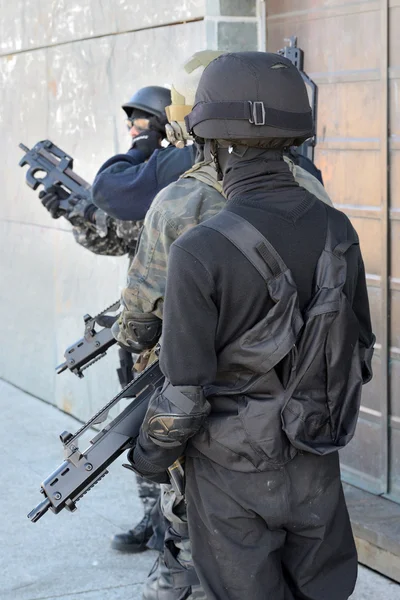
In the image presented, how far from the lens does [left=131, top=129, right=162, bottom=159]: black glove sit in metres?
3.96

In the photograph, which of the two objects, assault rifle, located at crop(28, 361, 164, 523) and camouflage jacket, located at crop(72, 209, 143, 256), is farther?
camouflage jacket, located at crop(72, 209, 143, 256)

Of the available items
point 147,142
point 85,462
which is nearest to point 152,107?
point 147,142

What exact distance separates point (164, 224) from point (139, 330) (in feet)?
1.18

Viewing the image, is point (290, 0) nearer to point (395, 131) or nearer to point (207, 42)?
point (207, 42)

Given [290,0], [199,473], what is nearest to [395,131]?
[290,0]

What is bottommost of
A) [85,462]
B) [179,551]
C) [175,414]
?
[179,551]

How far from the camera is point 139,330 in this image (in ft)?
9.93

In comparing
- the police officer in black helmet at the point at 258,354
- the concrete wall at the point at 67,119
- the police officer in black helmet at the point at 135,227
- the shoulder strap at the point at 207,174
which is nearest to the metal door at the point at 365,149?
the concrete wall at the point at 67,119

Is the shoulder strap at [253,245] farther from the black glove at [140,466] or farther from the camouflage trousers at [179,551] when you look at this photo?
the camouflage trousers at [179,551]

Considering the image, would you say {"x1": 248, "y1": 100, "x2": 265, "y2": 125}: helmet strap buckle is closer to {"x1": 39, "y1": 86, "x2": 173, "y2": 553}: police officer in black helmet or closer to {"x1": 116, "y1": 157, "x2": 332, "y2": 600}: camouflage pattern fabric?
{"x1": 116, "y1": 157, "x2": 332, "y2": 600}: camouflage pattern fabric

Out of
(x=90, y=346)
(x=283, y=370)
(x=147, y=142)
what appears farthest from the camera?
(x=147, y=142)

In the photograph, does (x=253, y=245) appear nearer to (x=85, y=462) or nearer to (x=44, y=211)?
(x=85, y=462)

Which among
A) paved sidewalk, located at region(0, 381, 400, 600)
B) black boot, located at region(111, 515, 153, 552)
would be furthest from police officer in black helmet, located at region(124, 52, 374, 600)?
black boot, located at region(111, 515, 153, 552)

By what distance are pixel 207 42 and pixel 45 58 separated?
6.55ft
